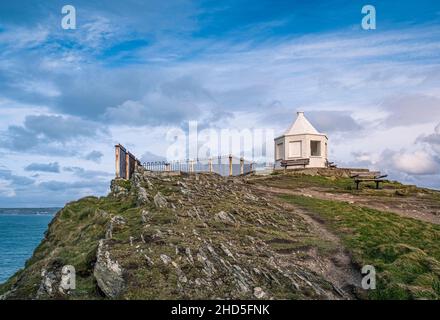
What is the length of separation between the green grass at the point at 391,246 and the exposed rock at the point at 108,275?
22.9ft

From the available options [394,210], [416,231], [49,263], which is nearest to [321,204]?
[394,210]

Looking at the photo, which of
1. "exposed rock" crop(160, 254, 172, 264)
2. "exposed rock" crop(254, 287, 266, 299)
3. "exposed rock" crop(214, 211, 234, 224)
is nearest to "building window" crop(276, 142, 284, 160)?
"exposed rock" crop(214, 211, 234, 224)

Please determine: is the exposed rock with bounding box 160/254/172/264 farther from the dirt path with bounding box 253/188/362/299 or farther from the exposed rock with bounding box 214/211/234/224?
the exposed rock with bounding box 214/211/234/224

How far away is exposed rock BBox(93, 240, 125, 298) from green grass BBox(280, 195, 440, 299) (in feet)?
22.9

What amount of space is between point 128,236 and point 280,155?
124ft

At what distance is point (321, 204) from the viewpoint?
87.0 feet

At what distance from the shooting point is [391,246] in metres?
16.1

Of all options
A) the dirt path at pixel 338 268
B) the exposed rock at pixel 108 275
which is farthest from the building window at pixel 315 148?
the exposed rock at pixel 108 275

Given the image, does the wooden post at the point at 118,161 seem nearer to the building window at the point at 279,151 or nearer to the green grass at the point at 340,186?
the green grass at the point at 340,186

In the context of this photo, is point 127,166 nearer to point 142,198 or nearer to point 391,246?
point 142,198

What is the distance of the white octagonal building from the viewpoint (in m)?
48.3

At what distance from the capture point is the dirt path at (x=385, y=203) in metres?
25.7

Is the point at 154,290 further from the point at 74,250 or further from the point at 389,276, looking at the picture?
the point at 389,276

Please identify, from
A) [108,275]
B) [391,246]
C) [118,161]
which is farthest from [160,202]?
[118,161]
